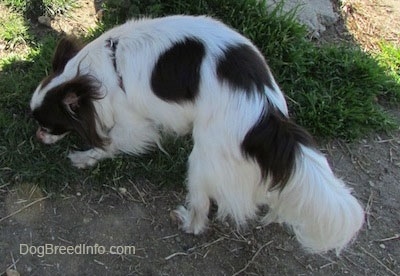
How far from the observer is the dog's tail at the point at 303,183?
236 centimetres

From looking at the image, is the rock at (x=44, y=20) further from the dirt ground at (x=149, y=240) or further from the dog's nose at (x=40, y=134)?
the dirt ground at (x=149, y=240)

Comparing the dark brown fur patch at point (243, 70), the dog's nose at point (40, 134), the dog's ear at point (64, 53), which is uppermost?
the dark brown fur patch at point (243, 70)

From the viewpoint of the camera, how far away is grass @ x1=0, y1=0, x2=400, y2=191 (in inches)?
130

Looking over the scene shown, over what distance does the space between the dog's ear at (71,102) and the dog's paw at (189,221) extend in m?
0.82

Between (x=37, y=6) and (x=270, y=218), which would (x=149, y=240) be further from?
(x=37, y=6)

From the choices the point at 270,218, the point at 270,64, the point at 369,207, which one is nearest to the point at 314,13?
the point at 270,64

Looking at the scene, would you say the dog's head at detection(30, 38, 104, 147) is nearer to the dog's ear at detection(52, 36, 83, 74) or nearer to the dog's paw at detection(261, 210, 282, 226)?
the dog's ear at detection(52, 36, 83, 74)

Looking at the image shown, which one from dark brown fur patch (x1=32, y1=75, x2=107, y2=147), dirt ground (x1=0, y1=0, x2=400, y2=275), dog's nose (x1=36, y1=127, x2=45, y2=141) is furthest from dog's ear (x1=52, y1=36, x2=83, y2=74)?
dirt ground (x1=0, y1=0, x2=400, y2=275)

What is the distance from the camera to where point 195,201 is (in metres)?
2.95

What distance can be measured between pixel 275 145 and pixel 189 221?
891mm

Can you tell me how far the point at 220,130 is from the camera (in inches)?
101

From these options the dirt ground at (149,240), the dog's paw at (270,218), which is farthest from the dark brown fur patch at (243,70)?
the dirt ground at (149,240)

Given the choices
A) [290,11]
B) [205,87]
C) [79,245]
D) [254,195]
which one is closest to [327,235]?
[254,195]

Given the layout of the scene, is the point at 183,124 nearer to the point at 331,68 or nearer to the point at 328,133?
the point at 328,133
